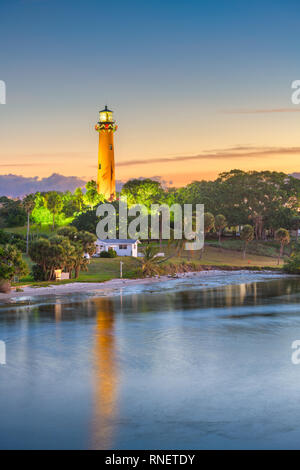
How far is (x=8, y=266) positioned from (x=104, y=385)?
27.8 metres

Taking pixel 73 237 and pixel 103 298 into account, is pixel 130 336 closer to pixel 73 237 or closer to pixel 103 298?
pixel 103 298

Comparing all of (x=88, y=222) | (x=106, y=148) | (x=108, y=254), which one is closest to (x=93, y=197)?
(x=106, y=148)

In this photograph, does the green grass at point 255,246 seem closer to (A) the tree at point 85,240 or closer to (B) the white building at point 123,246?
(B) the white building at point 123,246

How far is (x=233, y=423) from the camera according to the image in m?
16.3

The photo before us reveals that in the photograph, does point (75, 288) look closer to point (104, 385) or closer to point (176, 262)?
point (176, 262)

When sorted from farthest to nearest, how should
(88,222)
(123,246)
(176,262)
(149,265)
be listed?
(88,222) → (123,246) → (176,262) → (149,265)

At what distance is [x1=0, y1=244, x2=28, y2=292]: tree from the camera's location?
45669 mm

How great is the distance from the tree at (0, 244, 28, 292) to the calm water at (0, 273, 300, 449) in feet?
12.2

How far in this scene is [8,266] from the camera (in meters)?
46.2

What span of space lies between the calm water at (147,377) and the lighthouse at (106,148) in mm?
73713

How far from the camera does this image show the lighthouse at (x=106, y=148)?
11394 cm

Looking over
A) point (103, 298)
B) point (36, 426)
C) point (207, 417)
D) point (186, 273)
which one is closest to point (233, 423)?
point (207, 417)
